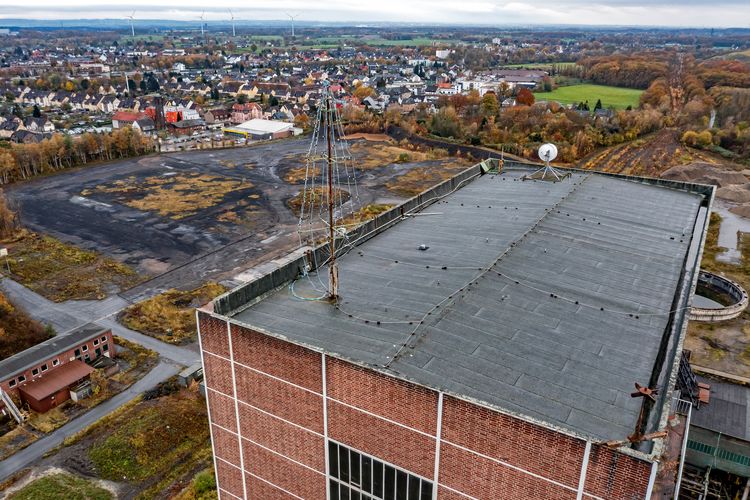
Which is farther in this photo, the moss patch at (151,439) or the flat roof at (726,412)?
the moss patch at (151,439)

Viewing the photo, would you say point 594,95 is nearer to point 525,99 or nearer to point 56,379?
point 525,99

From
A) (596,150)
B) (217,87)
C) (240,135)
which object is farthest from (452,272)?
(217,87)

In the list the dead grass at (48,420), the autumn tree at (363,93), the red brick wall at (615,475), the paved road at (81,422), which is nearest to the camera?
the red brick wall at (615,475)

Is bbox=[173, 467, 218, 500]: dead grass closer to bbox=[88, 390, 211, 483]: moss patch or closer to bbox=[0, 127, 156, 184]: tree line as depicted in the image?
bbox=[88, 390, 211, 483]: moss patch

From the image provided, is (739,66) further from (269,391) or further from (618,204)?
(269,391)

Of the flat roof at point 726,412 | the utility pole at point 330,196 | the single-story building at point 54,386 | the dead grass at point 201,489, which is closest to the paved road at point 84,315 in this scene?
the single-story building at point 54,386

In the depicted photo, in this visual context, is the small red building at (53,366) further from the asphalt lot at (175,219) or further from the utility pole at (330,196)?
the utility pole at (330,196)

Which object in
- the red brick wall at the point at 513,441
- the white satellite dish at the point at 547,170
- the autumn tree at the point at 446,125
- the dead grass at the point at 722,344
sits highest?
the white satellite dish at the point at 547,170
